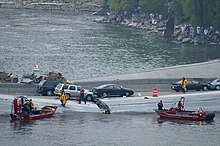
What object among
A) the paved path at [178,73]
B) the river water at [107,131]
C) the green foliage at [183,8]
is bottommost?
the river water at [107,131]

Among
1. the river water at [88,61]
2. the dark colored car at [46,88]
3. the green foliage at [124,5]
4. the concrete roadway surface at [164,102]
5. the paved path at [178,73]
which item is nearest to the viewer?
the river water at [88,61]

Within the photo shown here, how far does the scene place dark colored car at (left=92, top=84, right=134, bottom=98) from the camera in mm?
55781

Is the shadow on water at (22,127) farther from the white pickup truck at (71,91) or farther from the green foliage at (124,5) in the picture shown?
the green foliage at (124,5)

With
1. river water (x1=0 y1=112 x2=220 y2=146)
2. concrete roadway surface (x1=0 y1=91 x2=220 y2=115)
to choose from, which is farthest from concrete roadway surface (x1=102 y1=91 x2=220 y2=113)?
river water (x1=0 y1=112 x2=220 y2=146)

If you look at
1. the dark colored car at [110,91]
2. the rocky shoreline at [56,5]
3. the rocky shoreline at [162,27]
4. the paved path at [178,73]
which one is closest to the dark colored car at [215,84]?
the paved path at [178,73]

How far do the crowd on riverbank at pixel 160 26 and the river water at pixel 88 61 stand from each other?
7.63 feet

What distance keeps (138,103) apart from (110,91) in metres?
3.39

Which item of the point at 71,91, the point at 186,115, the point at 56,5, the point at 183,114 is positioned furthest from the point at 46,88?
the point at 56,5

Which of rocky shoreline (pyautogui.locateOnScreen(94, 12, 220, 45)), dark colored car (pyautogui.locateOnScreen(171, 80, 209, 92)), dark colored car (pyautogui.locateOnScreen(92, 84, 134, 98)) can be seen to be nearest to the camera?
dark colored car (pyautogui.locateOnScreen(92, 84, 134, 98))

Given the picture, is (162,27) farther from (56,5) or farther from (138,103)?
(138,103)

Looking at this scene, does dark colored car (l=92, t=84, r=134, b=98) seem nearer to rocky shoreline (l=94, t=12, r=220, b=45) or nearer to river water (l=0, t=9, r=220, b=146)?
river water (l=0, t=9, r=220, b=146)

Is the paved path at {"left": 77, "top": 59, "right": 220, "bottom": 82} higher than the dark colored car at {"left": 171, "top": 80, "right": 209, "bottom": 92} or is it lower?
higher

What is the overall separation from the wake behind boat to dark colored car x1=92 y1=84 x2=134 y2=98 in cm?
490

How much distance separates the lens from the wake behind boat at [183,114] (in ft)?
167
